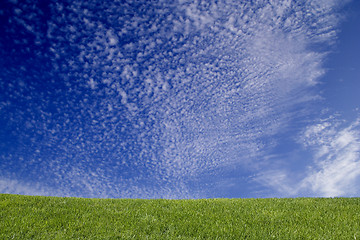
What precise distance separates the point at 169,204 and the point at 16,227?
18.6ft

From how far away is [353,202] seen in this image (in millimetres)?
12461

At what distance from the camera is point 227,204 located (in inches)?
468

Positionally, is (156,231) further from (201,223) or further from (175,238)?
(201,223)

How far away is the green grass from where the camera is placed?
856 centimetres

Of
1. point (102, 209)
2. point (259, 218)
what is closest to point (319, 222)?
point (259, 218)

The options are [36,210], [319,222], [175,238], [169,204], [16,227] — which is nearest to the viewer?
[175,238]

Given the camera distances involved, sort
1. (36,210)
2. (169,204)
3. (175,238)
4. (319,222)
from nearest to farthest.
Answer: (175,238), (319,222), (36,210), (169,204)

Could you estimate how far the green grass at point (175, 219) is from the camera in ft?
28.1

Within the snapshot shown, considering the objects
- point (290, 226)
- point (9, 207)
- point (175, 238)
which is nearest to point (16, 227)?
point (9, 207)

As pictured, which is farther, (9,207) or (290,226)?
(9,207)

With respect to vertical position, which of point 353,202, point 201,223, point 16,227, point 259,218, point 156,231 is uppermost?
point 353,202

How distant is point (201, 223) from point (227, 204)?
284cm

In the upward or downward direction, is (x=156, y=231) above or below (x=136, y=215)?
below

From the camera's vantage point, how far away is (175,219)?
970cm
